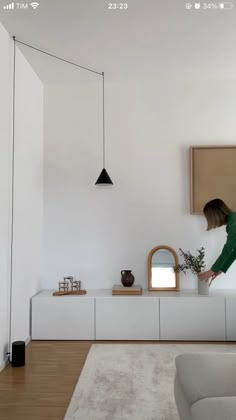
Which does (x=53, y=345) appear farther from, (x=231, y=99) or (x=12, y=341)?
(x=231, y=99)

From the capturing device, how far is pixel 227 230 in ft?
9.99

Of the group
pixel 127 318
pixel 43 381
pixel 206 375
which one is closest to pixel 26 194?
pixel 127 318

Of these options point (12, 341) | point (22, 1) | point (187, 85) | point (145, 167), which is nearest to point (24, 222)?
point (12, 341)

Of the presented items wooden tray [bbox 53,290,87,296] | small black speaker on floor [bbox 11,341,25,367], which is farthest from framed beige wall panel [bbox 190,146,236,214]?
small black speaker on floor [bbox 11,341,25,367]

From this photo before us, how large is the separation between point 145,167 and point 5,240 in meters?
1.96

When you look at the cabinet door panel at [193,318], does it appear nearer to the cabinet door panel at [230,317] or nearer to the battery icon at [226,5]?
the cabinet door panel at [230,317]

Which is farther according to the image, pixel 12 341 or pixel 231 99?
pixel 231 99

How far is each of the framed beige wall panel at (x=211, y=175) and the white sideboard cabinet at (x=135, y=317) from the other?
1.09 metres

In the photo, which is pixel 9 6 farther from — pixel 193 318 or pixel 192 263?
pixel 193 318

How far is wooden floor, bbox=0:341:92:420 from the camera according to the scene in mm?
2402

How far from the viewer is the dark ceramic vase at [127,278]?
414 cm

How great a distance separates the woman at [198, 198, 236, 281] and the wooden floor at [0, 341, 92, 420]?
4.62 feet

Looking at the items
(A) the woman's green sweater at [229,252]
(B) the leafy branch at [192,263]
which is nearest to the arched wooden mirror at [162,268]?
(B) the leafy branch at [192,263]

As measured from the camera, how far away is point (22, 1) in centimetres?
284
